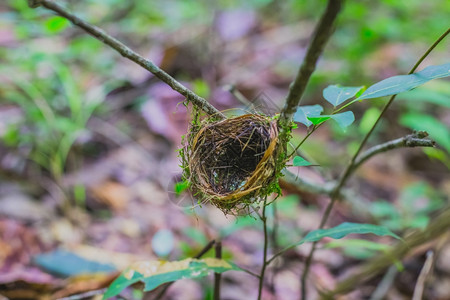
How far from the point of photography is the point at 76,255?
1.84m

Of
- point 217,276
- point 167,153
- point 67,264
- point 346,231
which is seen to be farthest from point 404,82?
point 167,153

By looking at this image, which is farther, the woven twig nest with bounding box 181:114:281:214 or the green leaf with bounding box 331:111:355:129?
the woven twig nest with bounding box 181:114:281:214

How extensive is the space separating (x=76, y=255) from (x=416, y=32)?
3502mm

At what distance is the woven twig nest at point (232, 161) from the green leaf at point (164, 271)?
19 centimetres

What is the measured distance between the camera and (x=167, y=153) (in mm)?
2871

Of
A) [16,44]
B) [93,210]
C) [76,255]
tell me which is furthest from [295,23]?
[76,255]

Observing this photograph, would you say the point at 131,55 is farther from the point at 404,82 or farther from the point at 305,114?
the point at 404,82

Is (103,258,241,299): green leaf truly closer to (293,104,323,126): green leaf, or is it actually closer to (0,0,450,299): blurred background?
(0,0,450,299): blurred background

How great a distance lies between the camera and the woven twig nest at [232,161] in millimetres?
869

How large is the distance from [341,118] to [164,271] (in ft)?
2.15

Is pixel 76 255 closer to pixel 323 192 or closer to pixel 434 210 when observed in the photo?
pixel 323 192

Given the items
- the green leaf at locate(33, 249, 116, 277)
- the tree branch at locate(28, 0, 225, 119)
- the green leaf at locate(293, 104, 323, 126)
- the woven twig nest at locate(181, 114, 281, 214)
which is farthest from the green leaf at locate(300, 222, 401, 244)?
the green leaf at locate(33, 249, 116, 277)

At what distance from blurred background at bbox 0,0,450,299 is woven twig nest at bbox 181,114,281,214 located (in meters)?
0.11

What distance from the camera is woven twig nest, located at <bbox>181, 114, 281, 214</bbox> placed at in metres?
0.87
